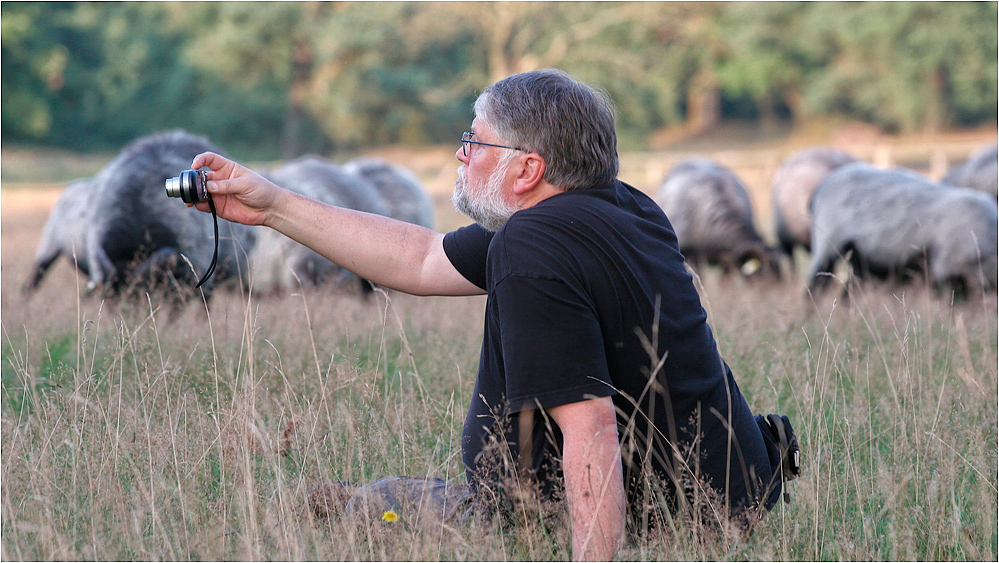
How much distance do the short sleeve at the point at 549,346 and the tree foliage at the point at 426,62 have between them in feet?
138

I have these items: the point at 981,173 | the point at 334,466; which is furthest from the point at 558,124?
the point at 981,173

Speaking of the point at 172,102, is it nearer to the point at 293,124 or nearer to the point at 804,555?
the point at 293,124

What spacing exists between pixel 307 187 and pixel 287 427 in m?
6.75

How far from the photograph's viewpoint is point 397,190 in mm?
12672

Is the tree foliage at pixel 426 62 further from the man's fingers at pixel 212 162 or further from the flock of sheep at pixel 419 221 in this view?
the man's fingers at pixel 212 162

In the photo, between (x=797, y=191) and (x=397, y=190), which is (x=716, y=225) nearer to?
(x=797, y=191)

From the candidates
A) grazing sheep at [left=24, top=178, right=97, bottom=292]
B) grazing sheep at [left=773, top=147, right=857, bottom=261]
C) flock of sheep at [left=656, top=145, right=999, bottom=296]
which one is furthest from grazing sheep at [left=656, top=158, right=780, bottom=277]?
grazing sheep at [left=24, top=178, right=97, bottom=292]

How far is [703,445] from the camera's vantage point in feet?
10.1

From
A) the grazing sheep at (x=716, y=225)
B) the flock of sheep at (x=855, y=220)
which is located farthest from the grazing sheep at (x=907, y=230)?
the grazing sheep at (x=716, y=225)

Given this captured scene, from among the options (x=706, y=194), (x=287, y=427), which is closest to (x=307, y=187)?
(x=706, y=194)

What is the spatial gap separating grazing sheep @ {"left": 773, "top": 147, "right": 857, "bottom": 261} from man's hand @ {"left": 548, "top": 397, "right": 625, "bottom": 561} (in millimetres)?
11555

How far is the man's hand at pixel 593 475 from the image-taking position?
2703 millimetres

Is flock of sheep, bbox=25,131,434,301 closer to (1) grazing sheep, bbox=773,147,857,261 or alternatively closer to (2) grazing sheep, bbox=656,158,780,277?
(2) grazing sheep, bbox=656,158,780,277

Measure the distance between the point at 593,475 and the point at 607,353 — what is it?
42 cm
